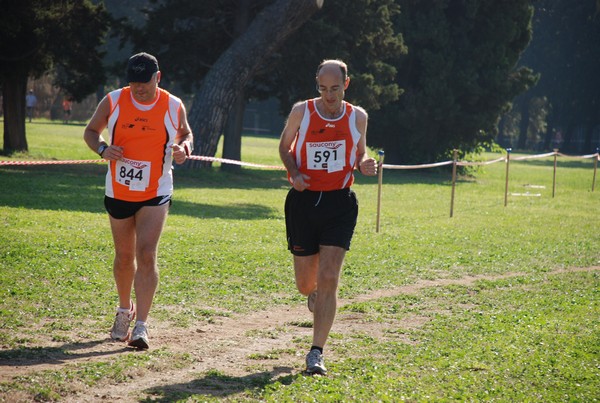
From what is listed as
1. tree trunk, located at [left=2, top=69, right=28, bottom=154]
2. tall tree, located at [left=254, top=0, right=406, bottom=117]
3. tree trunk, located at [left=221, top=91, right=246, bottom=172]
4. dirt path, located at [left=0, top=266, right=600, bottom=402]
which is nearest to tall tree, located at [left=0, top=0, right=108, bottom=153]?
tree trunk, located at [left=2, top=69, right=28, bottom=154]

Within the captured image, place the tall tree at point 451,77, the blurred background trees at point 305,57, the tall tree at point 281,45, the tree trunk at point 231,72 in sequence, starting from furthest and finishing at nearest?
1. the tall tree at point 451,77
2. the tall tree at point 281,45
3. the blurred background trees at point 305,57
4. the tree trunk at point 231,72

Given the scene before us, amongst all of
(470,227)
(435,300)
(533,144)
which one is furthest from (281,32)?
(533,144)

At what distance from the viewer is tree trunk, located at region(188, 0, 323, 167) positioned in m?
25.5

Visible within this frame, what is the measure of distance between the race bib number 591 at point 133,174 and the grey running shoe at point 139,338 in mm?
1077

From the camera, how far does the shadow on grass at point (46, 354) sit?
6.15 m

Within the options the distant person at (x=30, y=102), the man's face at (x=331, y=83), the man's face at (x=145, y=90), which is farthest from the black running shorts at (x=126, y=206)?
the distant person at (x=30, y=102)

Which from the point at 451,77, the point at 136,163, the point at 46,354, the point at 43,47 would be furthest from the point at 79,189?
the point at 451,77

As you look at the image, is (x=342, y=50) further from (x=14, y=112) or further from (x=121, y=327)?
(x=121, y=327)

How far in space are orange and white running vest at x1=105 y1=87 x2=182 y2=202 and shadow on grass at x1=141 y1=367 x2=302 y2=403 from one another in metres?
1.61

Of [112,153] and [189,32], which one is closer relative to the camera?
[112,153]

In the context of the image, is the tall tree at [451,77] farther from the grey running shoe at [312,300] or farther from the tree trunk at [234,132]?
the grey running shoe at [312,300]

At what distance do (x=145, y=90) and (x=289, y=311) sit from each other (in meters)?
2.98

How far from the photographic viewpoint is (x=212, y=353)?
6.84 metres

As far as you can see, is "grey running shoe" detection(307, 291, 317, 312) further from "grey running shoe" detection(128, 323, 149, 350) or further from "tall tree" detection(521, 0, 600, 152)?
"tall tree" detection(521, 0, 600, 152)
